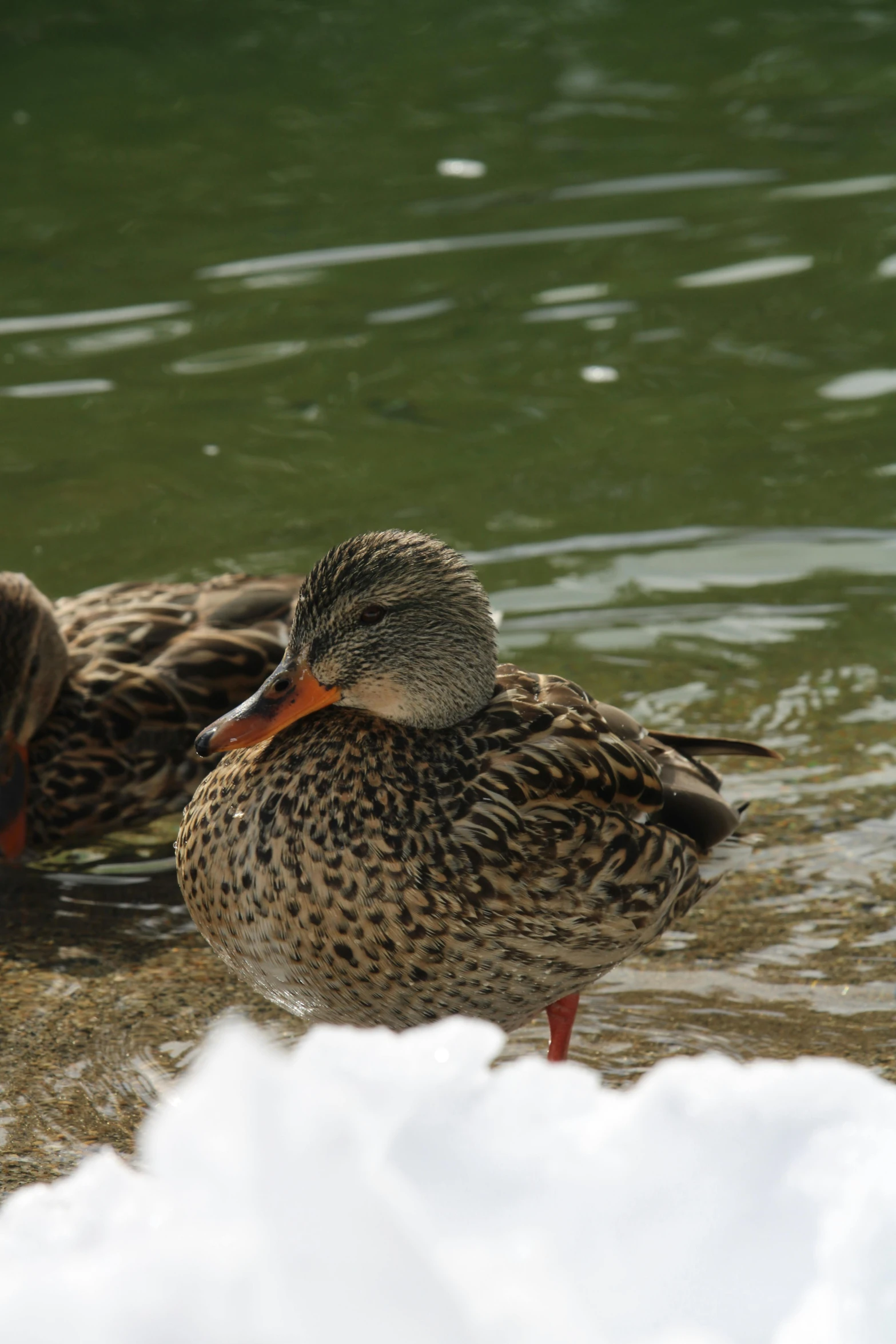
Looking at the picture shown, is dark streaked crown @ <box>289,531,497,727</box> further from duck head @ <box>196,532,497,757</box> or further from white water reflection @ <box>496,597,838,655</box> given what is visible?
white water reflection @ <box>496,597,838,655</box>

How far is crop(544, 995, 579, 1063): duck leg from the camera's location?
3877 millimetres

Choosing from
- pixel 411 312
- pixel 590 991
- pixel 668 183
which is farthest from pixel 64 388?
pixel 590 991

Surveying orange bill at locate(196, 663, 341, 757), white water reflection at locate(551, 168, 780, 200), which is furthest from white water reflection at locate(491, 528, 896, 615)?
white water reflection at locate(551, 168, 780, 200)

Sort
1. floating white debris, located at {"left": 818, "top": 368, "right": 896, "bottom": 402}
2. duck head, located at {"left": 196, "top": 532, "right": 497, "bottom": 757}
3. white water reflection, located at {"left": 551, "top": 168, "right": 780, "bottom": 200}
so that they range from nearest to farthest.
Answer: duck head, located at {"left": 196, "top": 532, "right": 497, "bottom": 757} → floating white debris, located at {"left": 818, "top": 368, "right": 896, "bottom": 402} → white water reflection, located at {"left": 551, "top": 168, "right": 780, "bottom": 200}

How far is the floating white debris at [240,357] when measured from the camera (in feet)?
28.0

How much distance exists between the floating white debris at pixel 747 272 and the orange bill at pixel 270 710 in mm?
5903

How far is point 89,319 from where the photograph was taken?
29.6 ft

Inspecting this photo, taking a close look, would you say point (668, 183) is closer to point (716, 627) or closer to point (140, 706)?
point (716, 627)

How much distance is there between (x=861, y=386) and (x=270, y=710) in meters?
5.26

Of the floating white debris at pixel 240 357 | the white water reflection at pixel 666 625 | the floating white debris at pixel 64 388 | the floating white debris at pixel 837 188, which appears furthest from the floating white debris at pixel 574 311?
the white water reflection at pixel 666 625

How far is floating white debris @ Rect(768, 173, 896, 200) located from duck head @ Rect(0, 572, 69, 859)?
6204mm

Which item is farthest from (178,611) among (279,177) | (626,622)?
(279,177)

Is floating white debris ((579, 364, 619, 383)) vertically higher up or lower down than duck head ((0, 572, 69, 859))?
lower down

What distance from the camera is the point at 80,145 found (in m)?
11.1
